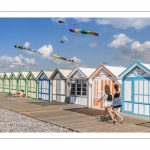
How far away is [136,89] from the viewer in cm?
1155

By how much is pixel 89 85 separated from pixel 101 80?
115 centimetres

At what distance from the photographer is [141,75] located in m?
11.3

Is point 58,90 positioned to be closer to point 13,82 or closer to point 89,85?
point 89,85

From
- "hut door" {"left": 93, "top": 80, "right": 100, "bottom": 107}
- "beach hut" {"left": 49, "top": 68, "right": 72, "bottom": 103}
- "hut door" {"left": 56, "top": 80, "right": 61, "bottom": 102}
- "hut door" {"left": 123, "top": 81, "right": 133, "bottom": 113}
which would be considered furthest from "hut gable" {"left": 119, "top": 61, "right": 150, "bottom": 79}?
"hut door" {"left": 56, "top": 80, "right": 61, "bottom": 102}

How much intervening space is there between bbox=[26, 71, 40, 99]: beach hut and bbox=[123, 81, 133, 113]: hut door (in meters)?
A: 10.4

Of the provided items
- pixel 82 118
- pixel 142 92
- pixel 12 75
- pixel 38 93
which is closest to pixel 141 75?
pixel 142 92

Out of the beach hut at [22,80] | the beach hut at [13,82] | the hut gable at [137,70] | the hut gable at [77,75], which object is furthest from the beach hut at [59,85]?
the beach hut at [13,82]

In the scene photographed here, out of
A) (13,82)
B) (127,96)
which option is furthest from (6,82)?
(127,96)

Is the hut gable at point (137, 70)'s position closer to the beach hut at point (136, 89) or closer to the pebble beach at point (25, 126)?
the beach hut at point (136, 89)

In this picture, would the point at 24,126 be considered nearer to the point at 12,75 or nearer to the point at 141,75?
the point at 141,75

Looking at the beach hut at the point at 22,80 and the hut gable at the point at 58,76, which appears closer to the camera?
the hut gable at the point at 58,76

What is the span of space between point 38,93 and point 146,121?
39.3 feet

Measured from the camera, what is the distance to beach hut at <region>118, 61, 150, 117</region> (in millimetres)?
11078

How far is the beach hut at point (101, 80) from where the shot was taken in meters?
13.4
